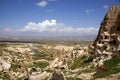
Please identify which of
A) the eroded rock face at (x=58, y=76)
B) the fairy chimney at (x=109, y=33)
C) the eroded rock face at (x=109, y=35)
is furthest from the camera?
the fairy chimney at (x=109, y=33)

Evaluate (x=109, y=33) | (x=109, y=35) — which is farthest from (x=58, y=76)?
(x=109, y=33)

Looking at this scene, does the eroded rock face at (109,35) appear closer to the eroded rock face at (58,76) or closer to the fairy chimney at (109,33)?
the fairy chimney at (109,33)

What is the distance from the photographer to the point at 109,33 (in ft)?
200

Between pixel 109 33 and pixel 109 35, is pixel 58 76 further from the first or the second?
pixel 109 33

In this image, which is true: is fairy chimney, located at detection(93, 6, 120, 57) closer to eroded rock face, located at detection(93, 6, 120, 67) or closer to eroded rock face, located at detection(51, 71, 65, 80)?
eroded rock face, located at detection(93, 6, 120, 67)

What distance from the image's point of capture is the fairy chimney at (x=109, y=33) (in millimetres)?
53681

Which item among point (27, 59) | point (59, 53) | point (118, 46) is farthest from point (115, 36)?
point (27, 59)

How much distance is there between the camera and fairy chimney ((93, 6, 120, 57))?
176 feet

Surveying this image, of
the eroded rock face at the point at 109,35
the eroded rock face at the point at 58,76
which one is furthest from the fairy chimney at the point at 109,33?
the eroded rock face at the point at 58,76

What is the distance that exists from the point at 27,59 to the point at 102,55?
5759 centimetres

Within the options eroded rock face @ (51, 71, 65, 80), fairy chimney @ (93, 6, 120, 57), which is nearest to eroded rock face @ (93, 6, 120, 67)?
fairy chimney @ (93, 6, 120, 57)

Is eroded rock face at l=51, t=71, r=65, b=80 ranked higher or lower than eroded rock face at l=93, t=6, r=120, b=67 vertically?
lower

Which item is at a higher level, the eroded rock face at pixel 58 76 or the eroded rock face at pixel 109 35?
the eroded rock face at pixel 109 35

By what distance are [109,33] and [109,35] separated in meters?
1.51
